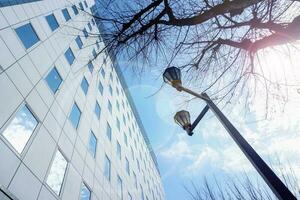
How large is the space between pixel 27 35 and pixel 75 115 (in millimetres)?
4693

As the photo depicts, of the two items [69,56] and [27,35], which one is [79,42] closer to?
[69,56]

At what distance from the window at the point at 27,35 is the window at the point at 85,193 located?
6937mm

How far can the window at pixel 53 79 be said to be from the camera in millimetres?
11430

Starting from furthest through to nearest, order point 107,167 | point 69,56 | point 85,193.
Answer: point 107,167, point 69,56, point 85,193

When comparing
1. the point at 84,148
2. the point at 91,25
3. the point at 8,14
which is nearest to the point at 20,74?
the point at 8,14

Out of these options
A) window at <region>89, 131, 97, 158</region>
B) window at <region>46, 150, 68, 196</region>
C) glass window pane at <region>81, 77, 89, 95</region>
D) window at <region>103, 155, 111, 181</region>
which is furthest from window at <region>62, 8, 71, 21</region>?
window at <region>46, 150, 68, 196</region>

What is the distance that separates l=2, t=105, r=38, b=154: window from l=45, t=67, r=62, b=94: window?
2748 mm

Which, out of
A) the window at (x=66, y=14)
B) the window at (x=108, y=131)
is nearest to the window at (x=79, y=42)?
the window at (x=66, y=14)

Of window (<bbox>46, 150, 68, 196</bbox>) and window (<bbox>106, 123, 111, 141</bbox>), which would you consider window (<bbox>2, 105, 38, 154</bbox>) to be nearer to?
window (<bbox>46, 150, 68, 196</bbox>)

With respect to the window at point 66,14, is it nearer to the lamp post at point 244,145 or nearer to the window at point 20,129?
the window at point 20,129

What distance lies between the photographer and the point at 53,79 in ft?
39.1

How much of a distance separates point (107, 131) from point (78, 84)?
5.09 meters

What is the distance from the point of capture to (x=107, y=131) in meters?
18.6

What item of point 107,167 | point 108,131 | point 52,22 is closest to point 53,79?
point 52,22
